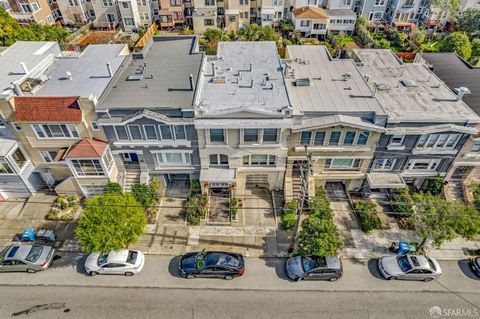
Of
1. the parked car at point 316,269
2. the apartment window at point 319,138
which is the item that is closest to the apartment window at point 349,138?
the apartment window at point 319,138

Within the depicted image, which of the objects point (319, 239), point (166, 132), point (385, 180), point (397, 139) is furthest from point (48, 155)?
point (397, 139)

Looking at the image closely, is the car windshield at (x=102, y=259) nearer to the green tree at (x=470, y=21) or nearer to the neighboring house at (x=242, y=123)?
the neighboring house at (x=242, y=123)

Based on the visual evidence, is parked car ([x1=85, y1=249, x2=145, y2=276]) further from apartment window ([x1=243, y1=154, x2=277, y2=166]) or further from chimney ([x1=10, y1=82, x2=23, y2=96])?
chimney ([x1=10, y1=82, x2=23, y2=96])

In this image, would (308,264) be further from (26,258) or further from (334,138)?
(26,258)

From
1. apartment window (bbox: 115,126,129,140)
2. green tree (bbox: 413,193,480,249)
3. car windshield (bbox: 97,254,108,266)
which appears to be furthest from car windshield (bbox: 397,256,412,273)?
apartment window (bbox: 115,126,129,140)

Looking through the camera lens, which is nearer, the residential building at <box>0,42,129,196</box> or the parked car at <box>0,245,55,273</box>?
the parked car at <box>0,245,55,273</box>

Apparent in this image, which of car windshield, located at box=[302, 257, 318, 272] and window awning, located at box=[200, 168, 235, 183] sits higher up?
window awning, located at box=[200, 168, 235, 183]

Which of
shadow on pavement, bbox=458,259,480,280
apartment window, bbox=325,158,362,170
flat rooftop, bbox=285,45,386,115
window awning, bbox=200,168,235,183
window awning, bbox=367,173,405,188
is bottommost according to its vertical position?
shadow on pavement, bbox=458,259,480,280

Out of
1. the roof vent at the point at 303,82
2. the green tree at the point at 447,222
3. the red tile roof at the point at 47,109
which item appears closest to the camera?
the green tree at the point at 447,222

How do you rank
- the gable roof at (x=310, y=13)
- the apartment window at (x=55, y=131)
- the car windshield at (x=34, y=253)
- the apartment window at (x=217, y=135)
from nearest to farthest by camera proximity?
the car windshield at (x=34, y=253), the apartment window at (x=217, y=135), the apartment window at (x=55, y=131), the gable roof at (x=310, y=13)
